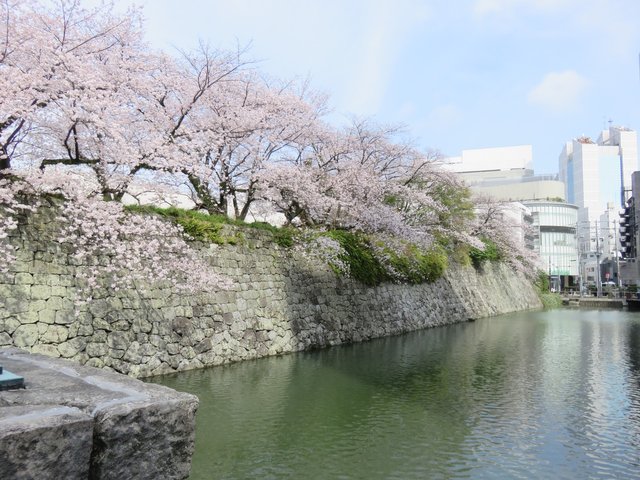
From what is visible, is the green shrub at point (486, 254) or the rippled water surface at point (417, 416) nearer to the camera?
the rippled water surface at point (417, 416)

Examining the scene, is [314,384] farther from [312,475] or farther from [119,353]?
[312,475]

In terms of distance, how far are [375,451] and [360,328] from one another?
10687 millimetres

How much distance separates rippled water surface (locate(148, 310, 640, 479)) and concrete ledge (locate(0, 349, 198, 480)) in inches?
99.3

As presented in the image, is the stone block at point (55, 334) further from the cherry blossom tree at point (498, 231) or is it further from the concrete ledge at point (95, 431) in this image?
the cherry blossom tree at point (498, 231)

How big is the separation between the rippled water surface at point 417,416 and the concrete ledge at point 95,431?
2.52 m

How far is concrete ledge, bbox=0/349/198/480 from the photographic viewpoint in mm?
2170

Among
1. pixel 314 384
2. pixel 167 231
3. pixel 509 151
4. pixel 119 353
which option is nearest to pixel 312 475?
pixel 314 384

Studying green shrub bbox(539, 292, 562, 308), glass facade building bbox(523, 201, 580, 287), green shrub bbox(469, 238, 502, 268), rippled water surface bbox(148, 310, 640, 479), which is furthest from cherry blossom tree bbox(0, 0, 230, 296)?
glass facade building bbox(523, 201, 580, 287)

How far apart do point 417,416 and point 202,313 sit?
5.53m

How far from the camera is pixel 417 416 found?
7.40m

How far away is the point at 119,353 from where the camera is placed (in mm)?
9016

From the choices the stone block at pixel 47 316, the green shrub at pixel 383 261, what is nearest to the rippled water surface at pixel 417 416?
the stone block at pixel 47 316

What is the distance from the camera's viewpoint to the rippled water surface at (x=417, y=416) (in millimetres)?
5430

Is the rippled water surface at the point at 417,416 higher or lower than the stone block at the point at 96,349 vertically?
lower
